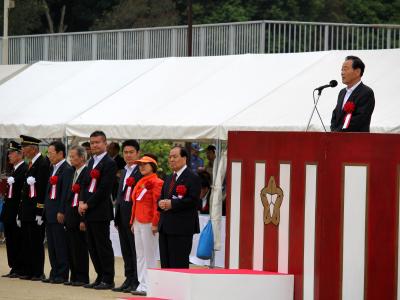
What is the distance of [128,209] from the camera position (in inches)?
561

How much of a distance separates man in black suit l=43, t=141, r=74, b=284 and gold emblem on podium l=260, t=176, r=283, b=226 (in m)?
8.64

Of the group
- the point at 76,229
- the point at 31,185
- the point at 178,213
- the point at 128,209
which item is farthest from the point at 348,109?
the point at 31,185

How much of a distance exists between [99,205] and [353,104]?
23.0ft

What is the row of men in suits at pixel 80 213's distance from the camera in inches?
513

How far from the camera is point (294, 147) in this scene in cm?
652

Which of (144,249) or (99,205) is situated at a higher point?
(99,205)

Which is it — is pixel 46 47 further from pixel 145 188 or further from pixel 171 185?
pixel 171 185

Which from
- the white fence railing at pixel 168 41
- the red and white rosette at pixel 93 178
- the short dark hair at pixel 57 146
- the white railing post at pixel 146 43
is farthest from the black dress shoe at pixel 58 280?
the white railing post at pixel 146 43

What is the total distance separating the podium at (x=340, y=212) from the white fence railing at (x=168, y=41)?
15.9 metres

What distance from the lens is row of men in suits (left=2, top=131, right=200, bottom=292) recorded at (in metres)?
13.0

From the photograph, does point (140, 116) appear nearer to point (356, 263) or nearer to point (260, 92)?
point (260, 92)

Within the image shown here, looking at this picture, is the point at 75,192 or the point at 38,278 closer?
the point at 75,192

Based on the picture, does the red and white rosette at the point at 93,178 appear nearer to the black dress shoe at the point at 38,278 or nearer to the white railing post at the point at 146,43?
the black dress shoe at the point at 38,278

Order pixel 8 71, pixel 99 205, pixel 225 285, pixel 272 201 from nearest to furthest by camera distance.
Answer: pixel 225 285 < pixel 272 201 < pixel 99 205 < pixel 8 71
